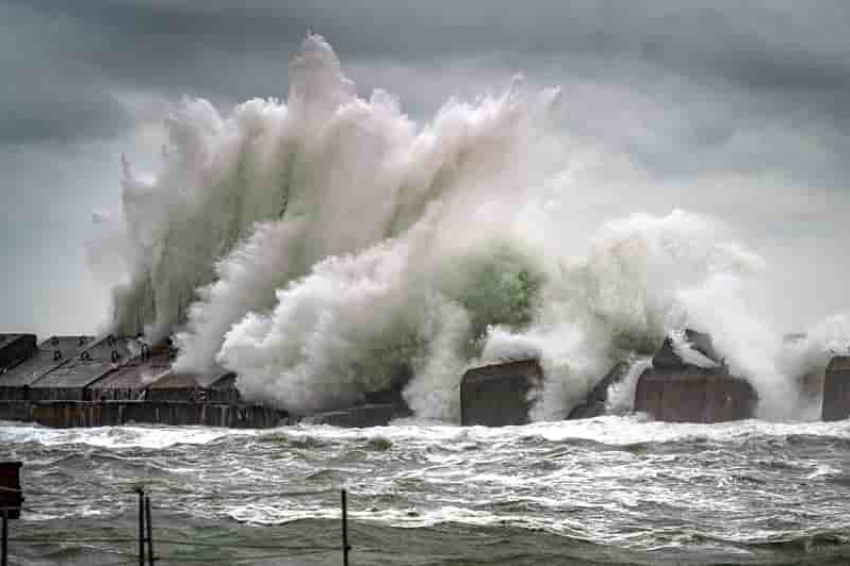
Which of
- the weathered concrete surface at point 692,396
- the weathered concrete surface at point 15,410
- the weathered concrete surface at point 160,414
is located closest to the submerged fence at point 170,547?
the weathered concrete surface at point 692,396

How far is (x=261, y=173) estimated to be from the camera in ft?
116

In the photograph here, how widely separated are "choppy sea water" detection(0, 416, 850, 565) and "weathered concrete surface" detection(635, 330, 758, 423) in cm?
41

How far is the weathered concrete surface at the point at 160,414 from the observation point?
2756 centimetres

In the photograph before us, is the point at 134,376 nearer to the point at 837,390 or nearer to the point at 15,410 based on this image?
the point at 15,410

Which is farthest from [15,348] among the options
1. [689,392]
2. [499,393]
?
[689,392]

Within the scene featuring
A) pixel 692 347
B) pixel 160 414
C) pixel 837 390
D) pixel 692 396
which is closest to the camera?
pixel 837 390

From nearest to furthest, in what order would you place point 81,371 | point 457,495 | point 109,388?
point 457,495
point 109,388
point 81,371

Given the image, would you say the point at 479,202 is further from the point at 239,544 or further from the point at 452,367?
the point at 239,544

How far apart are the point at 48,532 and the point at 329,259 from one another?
666 inches

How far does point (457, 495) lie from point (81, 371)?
17778 mm

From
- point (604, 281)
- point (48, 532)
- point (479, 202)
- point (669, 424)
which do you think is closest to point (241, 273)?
point (479, 202)

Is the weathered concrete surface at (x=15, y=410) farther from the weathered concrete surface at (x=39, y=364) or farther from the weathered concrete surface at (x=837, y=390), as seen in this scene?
the weathered concrete surface at (x=837, y=390)

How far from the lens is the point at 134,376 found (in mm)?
31938

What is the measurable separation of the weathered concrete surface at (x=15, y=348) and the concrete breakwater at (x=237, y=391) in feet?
0.08
